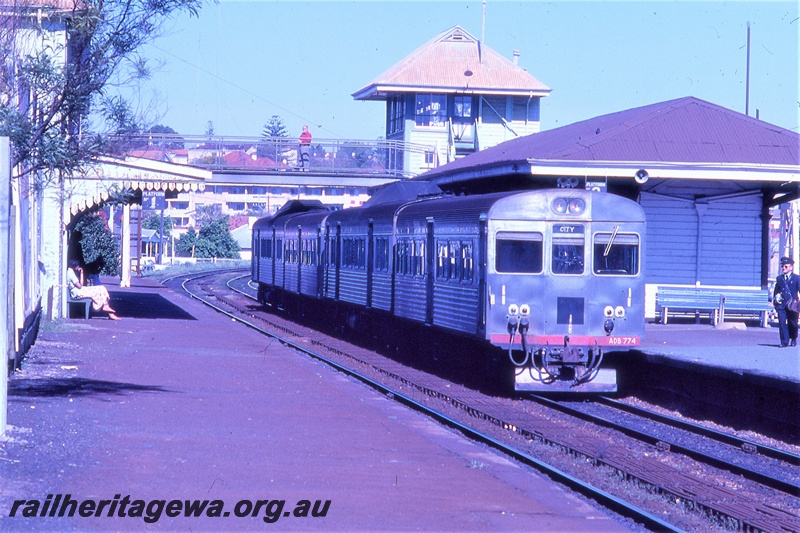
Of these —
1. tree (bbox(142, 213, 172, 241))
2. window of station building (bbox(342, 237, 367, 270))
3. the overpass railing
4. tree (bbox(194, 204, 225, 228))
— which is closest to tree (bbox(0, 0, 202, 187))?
window of station building (bbox(342, 237, 367, 270))

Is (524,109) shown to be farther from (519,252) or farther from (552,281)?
(552,281)

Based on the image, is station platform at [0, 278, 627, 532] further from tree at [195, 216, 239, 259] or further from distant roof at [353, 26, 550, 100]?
tree at [195, 216, 239, 259]

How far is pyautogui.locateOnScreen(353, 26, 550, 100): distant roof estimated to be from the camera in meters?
49.8

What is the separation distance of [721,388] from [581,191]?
3.20m

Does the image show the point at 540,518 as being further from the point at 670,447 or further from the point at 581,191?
the point at 581,191

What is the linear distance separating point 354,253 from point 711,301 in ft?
24.2

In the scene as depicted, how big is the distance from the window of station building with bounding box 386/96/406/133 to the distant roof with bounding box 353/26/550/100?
56cm

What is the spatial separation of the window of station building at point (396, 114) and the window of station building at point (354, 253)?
2454 centimetres

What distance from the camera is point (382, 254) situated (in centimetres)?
2219

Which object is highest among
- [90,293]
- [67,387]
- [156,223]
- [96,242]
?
[156,223]

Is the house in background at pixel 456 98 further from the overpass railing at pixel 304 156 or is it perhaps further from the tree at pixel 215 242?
the tree at pixel 215 242

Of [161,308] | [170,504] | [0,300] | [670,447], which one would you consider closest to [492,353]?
[670,447]

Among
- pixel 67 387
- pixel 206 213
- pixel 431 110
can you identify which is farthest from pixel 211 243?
pixel 67 387

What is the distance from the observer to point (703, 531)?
332 inches
